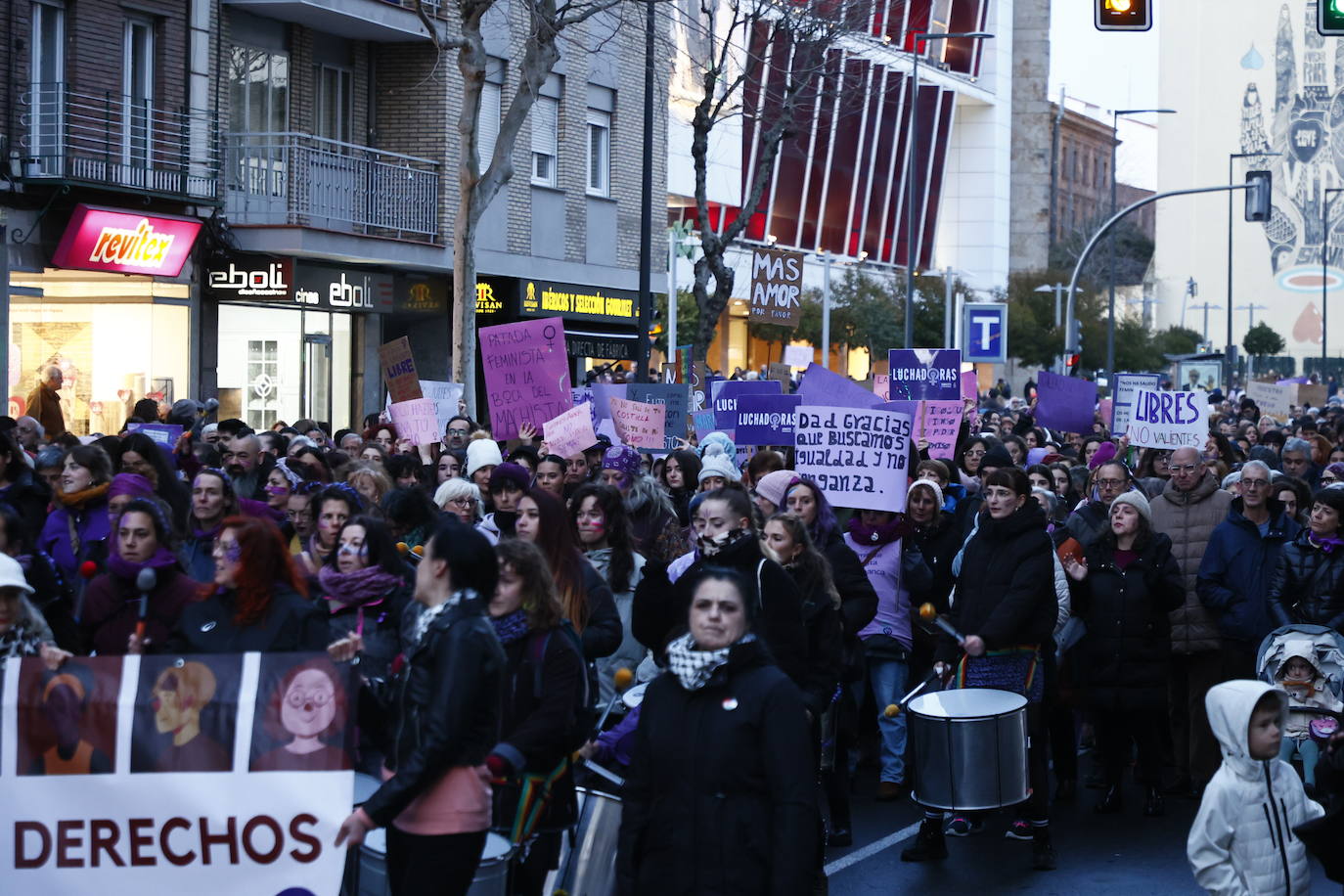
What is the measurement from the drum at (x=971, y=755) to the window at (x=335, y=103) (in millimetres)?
18833

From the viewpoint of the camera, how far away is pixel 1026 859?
877 cm

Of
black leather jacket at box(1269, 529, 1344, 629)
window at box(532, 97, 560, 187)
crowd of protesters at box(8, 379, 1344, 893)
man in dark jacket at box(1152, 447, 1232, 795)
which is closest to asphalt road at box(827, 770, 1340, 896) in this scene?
crowd of protesters at box(8, 379, 1344, 893)

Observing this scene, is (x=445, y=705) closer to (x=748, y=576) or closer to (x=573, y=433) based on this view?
(x=748, y=576)

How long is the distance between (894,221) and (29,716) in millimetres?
63142

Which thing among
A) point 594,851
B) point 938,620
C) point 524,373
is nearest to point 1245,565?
point 938,620

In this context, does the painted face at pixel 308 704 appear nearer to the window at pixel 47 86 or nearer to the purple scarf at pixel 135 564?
the purple scarf at pixel 135 564

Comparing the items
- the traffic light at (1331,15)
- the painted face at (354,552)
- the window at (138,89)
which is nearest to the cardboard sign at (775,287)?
the window at (138,89)

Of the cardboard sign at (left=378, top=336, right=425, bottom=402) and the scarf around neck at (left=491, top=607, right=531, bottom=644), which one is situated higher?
the cardboard sign at (left=378, top=336, right=425, bottom=402)

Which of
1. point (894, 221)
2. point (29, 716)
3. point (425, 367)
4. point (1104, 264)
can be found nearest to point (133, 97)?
point (425, 367)

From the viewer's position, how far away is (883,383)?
2455 cm

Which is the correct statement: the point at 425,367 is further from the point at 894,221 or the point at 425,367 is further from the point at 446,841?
the point at 894,221

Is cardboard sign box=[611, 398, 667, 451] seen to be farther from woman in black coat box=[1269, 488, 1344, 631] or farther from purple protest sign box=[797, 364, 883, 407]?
woman in black coat box=[1269, 488, 1344, 631]

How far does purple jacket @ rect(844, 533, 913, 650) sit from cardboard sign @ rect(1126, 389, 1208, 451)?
6716 millimetres

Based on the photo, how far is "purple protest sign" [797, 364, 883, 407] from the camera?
1385 cm
